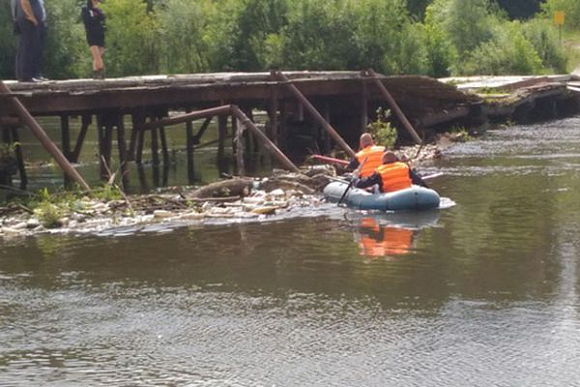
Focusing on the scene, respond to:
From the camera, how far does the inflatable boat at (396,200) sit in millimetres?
19312

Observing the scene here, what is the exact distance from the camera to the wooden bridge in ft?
72.1

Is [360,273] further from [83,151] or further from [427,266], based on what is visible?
[83,151]

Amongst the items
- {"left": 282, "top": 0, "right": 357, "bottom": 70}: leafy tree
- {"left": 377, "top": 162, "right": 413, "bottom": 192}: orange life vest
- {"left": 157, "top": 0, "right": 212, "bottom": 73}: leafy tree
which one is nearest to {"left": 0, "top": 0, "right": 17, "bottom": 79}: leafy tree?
{"left": 157, "top": 0, "right": 212, "bottom": 73}: leafy tree

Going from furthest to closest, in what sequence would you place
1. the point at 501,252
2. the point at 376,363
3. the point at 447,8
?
the point at 447,8
the point at 501,252
the point at 376,363

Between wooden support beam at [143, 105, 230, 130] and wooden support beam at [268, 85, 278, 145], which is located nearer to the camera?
wooden support beam at [143, 105, 230, 130]

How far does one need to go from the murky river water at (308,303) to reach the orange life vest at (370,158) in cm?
132

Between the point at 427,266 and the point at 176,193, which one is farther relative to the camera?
the point at 176,193

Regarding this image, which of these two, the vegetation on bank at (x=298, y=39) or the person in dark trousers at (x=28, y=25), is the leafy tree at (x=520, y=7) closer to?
the vegetation on bank at (x=298, y=39)

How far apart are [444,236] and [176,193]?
6716 millimetres

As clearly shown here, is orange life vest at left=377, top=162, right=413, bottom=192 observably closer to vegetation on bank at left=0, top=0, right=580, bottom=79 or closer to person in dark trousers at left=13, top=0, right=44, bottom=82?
person in dark trousers at left=13, top=0, right=44, bottom=82

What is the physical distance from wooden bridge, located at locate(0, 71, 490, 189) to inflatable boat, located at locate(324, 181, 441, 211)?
416 centimetres

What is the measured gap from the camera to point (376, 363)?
10828 mm

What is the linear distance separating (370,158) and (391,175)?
3.05 feet

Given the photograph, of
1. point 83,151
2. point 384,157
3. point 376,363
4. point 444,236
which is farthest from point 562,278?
point 83,151
